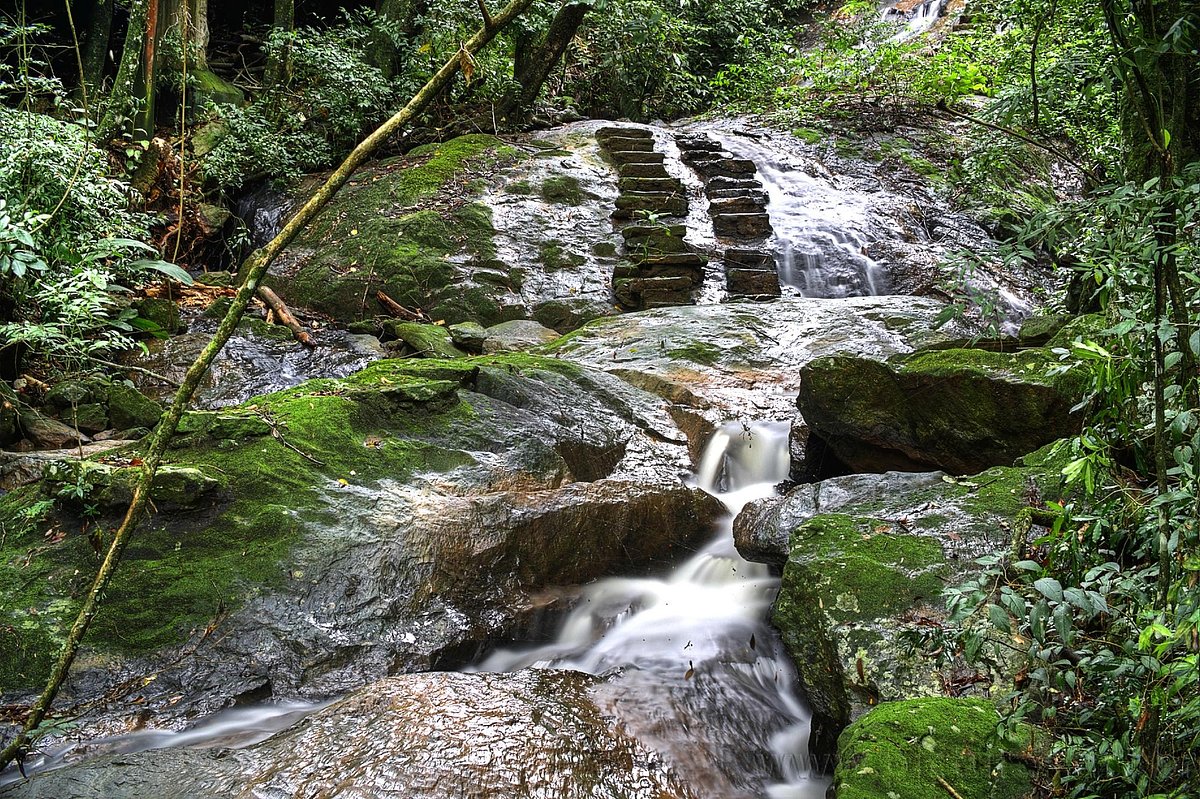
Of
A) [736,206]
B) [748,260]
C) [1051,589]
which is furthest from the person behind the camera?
[736,206]

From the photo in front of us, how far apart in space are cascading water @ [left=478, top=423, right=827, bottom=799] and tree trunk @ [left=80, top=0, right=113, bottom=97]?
12916mm

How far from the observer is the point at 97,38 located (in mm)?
12570

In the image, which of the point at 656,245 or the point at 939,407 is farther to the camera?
the point at 656,245

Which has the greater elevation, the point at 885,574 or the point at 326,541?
the point at 885,574

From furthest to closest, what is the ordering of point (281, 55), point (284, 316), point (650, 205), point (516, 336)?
point (281, 55), point (650, 205), point (284, 316), point (516, 336)

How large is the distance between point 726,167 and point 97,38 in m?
10.4

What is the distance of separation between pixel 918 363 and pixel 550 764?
3485mm

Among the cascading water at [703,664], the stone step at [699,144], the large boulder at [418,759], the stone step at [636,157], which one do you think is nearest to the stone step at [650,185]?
the stone step at [636,157]

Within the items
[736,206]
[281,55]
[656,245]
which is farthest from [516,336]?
[281,55]

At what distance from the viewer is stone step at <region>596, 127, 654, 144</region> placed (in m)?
13.2

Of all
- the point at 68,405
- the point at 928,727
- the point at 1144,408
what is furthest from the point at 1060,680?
the point at 68,405

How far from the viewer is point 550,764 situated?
288 centimetres

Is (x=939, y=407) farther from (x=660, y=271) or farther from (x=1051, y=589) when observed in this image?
(x=660, y=271)

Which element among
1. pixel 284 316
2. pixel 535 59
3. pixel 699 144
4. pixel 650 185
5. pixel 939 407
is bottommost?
pixel 284 316
